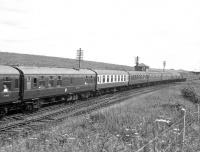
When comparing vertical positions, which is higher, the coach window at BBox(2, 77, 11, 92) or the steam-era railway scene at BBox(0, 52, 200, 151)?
the coach window at BBox(2, 77, 11, 92)

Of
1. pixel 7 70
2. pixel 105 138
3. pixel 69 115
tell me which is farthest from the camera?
pixel 69 115

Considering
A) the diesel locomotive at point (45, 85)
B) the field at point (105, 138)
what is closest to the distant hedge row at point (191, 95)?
the diesel locomotive at point (45, 85)

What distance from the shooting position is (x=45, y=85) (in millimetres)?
23000

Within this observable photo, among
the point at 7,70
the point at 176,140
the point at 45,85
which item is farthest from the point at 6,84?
the point at 176,140

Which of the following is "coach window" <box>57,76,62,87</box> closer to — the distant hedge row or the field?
the field

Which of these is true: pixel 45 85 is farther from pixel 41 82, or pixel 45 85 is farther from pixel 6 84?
pixel 6 84

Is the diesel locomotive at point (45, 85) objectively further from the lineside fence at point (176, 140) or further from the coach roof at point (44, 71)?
the lineside fence at point (176, 140)

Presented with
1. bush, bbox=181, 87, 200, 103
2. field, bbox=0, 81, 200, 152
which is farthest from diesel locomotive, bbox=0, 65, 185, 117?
bush, bbox=181, 87, 200, 103

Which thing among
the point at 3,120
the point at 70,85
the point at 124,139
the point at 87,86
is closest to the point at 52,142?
the point at 124,139

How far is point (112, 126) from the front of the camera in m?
14.8

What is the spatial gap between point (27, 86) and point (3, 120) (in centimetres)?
323

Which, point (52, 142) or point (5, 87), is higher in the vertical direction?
point (5, 87)

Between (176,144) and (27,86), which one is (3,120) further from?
(176,144)

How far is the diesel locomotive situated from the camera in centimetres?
1869
